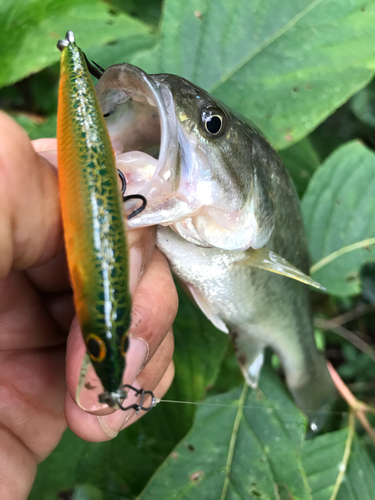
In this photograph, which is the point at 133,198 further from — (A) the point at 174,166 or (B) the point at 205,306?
(B) the point at 205,306

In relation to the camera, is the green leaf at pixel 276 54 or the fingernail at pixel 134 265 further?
the green leaf at pixel 276 54

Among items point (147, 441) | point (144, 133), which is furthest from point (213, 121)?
point (147, 441)

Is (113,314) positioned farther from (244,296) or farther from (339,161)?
(339,161)

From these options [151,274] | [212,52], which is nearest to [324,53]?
[212,52]

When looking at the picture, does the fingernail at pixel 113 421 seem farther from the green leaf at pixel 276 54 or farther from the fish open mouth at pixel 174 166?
the green leaf at pixel 276 54

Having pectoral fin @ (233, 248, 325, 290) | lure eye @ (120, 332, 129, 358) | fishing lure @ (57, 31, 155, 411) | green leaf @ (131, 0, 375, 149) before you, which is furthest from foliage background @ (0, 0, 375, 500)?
lure eye @ (120, 332, 129, 358)

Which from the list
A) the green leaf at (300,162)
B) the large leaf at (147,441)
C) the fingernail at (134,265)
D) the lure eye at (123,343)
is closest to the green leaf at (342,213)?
the green leaf at (300,162)
